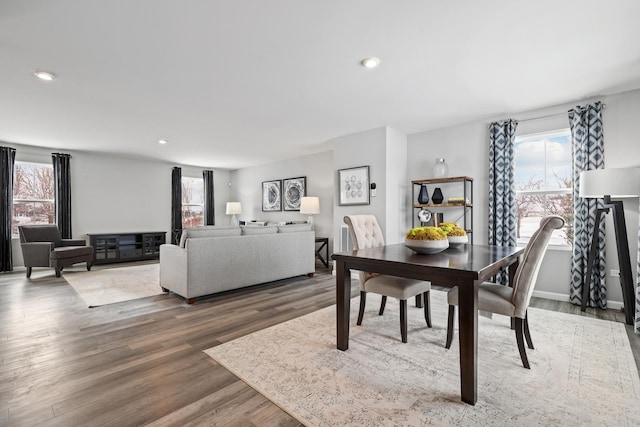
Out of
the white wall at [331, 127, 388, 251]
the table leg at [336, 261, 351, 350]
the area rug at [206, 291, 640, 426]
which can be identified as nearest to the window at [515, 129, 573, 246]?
the area rug at [206, 291, 640, 426]

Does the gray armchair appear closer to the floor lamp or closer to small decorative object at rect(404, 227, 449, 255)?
small decorative object at rect(404, 227, 449, 255)

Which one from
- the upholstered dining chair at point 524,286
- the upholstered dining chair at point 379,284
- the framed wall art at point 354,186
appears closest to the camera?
the upholstered dining chair at point 524,286

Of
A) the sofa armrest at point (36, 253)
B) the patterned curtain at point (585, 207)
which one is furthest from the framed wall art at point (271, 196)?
the patterned curtain at point (585, 207)

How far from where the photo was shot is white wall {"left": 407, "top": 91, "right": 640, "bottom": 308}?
3.28m

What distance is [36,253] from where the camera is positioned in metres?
4.89

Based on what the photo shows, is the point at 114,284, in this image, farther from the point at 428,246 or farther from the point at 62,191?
the point at 428,246

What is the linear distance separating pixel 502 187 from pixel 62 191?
7.99 metres

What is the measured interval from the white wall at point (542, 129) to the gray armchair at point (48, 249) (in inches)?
230

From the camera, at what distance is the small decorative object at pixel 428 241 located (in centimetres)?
218

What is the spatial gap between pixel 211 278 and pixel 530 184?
172 inches

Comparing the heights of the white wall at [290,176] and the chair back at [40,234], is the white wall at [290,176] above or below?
above

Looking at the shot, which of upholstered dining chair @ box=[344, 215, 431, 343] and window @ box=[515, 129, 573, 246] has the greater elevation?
window @ box=[515, 129, 573, 246]

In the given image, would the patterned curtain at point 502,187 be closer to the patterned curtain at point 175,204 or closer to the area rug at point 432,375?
the area rug at point 432,375

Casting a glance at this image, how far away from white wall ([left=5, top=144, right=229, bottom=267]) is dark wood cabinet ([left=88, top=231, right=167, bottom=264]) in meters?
0.48
